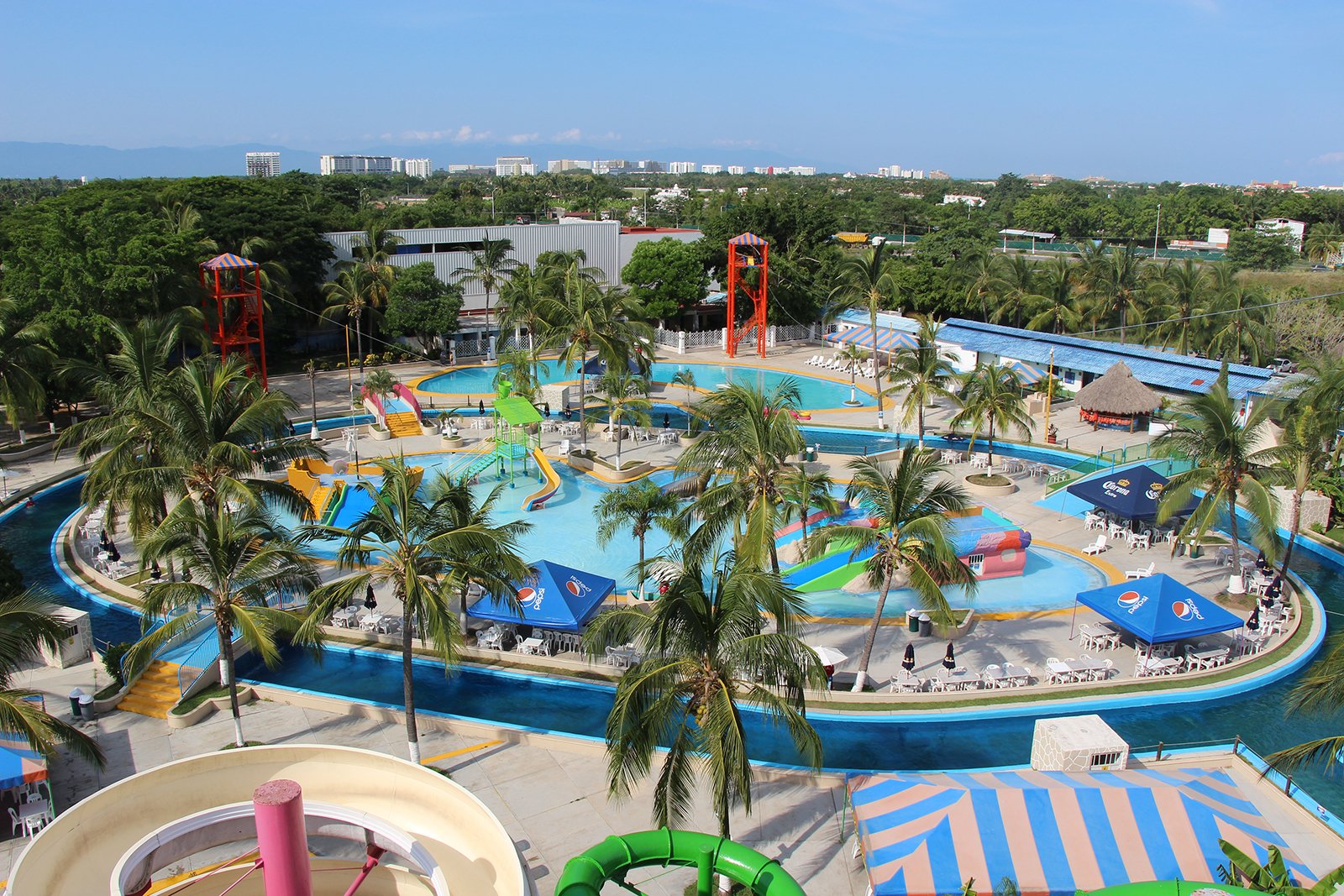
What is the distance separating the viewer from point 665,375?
54250 millimetres

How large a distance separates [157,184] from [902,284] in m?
45.9

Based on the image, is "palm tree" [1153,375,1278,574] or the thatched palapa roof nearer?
"palm tree" [1153,375,1278,574]

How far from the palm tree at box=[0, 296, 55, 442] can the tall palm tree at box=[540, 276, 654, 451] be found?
1786 cm

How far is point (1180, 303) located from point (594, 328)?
3317cm

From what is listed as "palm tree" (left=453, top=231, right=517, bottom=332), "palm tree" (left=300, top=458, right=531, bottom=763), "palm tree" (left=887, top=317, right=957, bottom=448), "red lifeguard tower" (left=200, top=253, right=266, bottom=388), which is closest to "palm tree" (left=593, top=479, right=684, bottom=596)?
"palm tree" (left=300, top=458, right=531, bottom=763)

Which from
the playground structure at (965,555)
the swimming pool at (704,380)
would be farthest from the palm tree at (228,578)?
the swimming pool at (704,380)

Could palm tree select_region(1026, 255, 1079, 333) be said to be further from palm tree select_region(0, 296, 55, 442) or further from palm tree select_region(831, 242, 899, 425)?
palm tree select_region(0, 296, 55, 442)

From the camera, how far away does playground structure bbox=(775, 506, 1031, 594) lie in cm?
2612

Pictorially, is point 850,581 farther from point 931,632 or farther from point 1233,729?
point 1233,729

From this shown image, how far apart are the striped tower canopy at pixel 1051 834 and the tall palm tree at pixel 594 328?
25036mm

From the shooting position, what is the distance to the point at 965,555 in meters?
27.0

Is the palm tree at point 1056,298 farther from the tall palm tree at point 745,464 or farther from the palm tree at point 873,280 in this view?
the tall palm tree at point 745,464

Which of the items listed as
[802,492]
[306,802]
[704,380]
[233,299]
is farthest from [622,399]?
[306,802]

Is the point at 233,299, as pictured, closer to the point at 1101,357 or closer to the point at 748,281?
the point at 748,281
